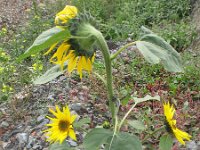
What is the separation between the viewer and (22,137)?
282 centimetres

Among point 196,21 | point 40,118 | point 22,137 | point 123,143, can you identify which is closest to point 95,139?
point 123,143

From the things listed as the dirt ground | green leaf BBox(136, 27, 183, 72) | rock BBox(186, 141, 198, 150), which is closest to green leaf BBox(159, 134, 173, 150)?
green leaf BBox(136, 27, 183, 72)

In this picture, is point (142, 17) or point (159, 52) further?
point (142, 17)

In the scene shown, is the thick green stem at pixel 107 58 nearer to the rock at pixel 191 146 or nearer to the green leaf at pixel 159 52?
the green leaf at pixel 159 52

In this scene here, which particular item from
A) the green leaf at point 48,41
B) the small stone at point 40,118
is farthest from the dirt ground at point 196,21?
the green leaf at point 48,41

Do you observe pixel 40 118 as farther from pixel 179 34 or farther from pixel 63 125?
pixel 179 34

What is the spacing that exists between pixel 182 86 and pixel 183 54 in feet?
1.93

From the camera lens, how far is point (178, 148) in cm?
259

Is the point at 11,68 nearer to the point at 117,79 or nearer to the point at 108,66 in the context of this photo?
the point at 117,79

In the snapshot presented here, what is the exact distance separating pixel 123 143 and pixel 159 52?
31 centimetres

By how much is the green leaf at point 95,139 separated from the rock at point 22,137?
1369 millimetres

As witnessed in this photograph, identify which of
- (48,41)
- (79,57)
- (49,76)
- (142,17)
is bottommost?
(142,17)

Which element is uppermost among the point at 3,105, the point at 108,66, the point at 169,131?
the point at 108,66

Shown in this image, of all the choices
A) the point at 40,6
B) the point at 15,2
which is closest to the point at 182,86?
the point at 40,6
